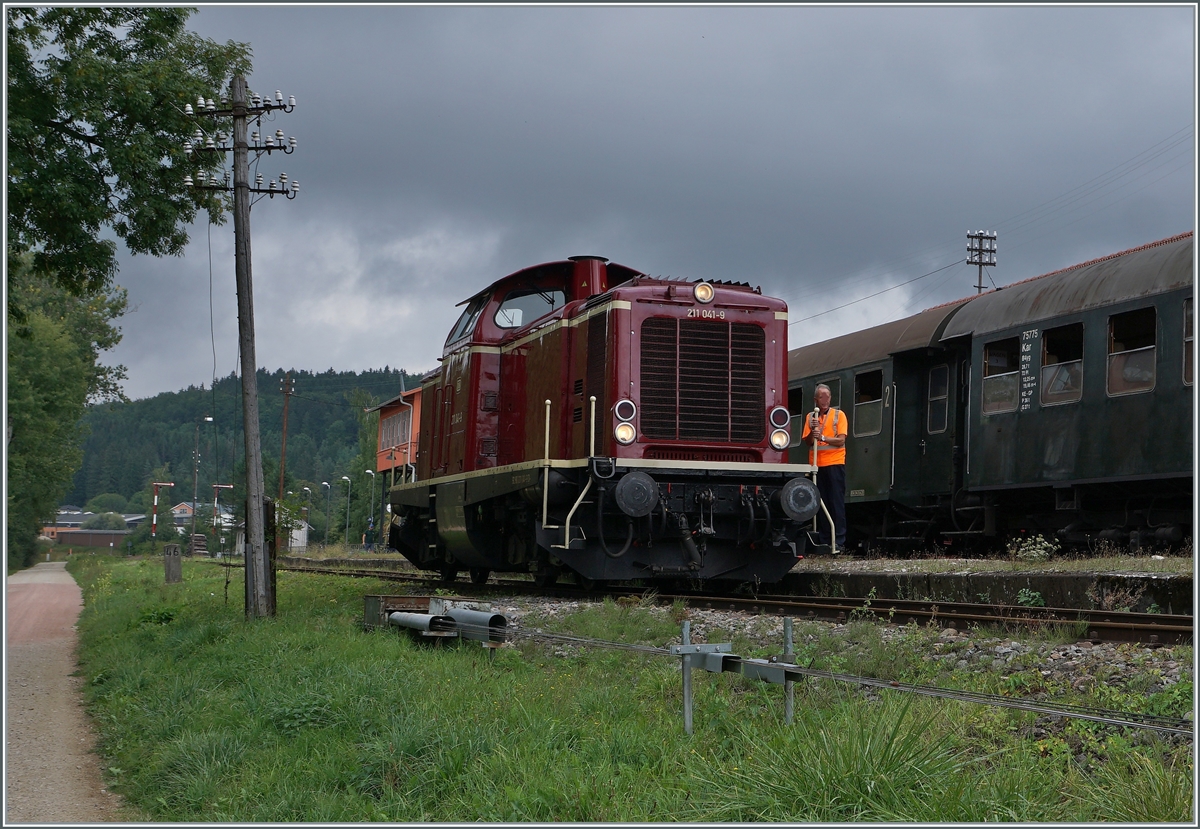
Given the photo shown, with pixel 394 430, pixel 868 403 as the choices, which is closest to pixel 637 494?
pixel 868 403

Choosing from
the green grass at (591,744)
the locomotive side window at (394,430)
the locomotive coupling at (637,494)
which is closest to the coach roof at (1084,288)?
the locomotive coupling at (637,494)

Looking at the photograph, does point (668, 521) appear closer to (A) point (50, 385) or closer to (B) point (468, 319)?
(B) point (468, 319)

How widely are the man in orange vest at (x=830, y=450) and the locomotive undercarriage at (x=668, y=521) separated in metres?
0.82

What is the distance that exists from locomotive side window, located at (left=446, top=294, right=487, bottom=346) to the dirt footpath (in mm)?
6629

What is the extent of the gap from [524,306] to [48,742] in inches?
308

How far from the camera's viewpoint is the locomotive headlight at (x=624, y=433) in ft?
38.2

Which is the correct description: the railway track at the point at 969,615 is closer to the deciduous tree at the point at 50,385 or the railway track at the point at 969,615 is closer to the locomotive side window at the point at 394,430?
the deciduous tree at the point at 50,385

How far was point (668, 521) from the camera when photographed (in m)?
11.8

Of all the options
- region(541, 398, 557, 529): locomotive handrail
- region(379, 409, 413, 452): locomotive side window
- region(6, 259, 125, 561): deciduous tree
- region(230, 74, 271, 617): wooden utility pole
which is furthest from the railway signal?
region(379, 409, 413, 452): locomotive side window

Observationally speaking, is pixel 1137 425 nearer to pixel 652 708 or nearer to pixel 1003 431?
pixel 1003 431

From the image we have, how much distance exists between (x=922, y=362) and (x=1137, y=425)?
4.63 meters

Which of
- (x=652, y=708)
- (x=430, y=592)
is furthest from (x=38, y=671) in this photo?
(x=652, y=708)

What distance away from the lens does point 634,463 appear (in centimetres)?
1158

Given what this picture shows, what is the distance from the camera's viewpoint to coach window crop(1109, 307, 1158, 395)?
11.8m
